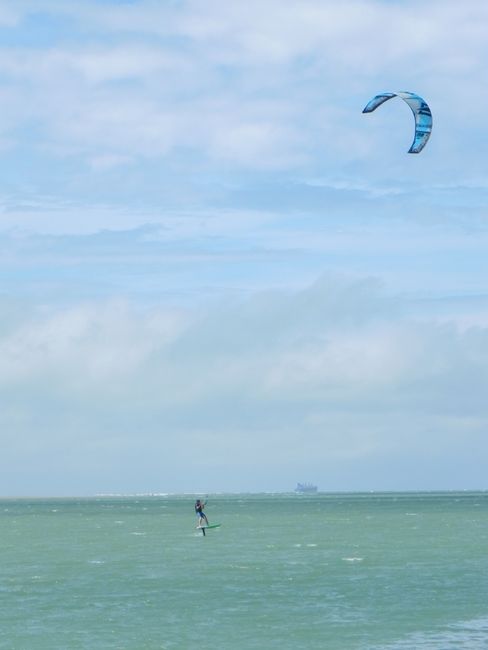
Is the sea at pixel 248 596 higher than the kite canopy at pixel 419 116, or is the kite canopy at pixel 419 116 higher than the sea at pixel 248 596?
the kite canopy at pixel 419 116

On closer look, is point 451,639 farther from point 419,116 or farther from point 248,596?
point 419,116

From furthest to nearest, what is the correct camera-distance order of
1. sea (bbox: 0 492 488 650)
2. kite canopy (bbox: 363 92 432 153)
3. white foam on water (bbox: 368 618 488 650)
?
kite canopy (bbox: 363 92 432 153) < sea (bbox: 0 492 488 650) < white foam on water (bbox: 368 618 488 650)

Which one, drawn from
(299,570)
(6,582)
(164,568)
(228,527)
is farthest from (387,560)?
(228,527)

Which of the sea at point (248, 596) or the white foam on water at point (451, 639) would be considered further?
A: the sea at point (248, 596)

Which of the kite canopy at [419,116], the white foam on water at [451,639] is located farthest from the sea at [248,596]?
the kite canopy at [419,116]

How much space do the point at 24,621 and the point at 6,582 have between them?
14326mm

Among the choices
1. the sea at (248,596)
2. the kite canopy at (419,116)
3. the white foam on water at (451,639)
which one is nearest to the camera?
the white foam on water at (451,639)

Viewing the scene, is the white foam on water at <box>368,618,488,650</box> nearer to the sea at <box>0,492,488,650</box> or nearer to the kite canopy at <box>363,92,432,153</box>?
the sea at <box>0,492,488,650</box>

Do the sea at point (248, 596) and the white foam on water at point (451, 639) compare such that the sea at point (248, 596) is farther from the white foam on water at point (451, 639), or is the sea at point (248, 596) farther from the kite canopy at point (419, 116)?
the kite canopy at point (419, 116)

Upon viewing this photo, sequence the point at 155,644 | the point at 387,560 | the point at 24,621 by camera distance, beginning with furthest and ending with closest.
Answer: the point at 387,560
the point at 24,621
the point at 155,644

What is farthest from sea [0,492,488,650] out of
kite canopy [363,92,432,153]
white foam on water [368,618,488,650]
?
kite canopy [363,92,432,153]

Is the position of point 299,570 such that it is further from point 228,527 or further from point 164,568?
point 228,527

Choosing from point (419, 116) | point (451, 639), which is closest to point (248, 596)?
point (451, 639)

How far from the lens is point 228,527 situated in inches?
4584
